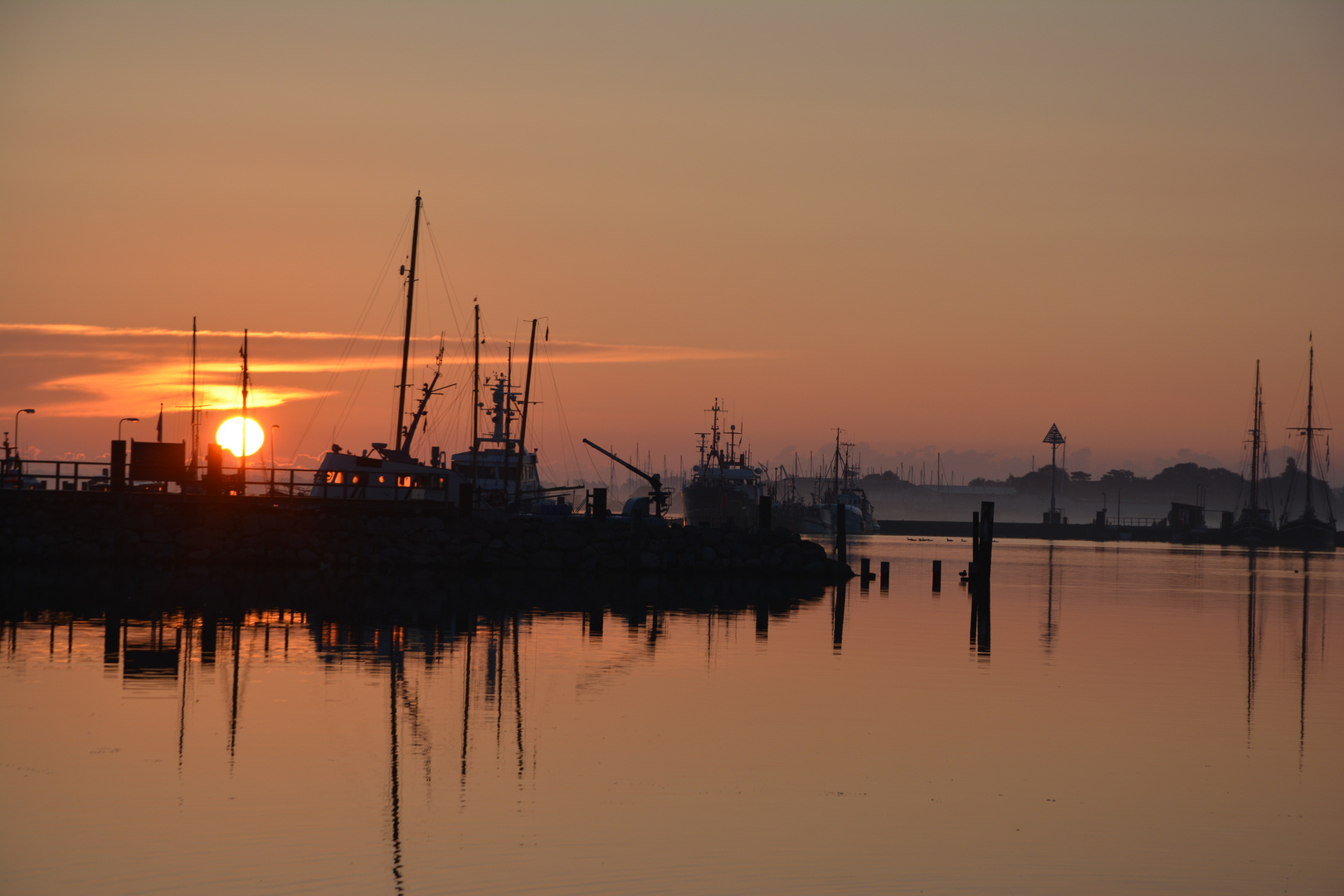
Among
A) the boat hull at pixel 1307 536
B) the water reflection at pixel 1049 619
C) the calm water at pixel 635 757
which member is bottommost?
the boat hull at pixel 1307 536

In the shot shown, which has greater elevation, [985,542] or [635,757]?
[985,542]

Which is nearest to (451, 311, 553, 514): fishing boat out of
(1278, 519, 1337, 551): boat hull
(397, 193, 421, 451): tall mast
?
(397, 193, 421, 451): tall mast

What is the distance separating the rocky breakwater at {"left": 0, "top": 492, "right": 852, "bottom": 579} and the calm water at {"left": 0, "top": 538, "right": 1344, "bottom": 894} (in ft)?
41.4

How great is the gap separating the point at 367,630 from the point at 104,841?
16.6m

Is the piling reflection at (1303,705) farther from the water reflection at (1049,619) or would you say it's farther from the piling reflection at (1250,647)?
the water reflection at (1049,619)

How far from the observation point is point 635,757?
54.0 ft

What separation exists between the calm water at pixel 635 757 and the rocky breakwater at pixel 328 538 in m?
12.6

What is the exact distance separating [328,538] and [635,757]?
3281cm

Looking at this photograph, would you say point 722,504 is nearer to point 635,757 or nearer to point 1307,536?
point 1307,536

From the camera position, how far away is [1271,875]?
40.7 feet

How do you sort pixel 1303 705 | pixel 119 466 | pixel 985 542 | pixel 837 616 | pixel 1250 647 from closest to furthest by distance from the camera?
pixel 1303 705
pixel 1250 647
pixel 837 616
pixel 119 466
pixel 985 542

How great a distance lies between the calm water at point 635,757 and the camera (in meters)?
11.9

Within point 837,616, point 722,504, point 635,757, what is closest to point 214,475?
point 837,616

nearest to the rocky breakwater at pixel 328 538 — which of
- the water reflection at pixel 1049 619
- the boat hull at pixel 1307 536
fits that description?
the water reflection at pixel 1049 619
